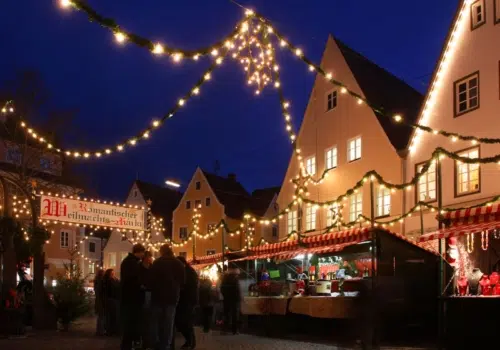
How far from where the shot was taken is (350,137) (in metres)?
26.9

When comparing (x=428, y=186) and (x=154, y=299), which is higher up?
(x=428, y=186)

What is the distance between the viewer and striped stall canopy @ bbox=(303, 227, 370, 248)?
15.8 meters

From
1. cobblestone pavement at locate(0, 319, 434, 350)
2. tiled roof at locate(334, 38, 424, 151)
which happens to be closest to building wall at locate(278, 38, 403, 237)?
tiled roof at locate(334, 38, 424, 151)

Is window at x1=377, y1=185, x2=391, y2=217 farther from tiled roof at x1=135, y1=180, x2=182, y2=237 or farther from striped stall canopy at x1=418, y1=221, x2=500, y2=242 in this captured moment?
tiled roof at x1=135, y1=180, x2=182, y2=237

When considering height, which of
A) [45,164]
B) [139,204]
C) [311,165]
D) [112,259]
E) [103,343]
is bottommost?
[103,343]

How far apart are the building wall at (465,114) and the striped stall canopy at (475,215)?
21.9 feet

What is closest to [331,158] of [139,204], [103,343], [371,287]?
[371,287]

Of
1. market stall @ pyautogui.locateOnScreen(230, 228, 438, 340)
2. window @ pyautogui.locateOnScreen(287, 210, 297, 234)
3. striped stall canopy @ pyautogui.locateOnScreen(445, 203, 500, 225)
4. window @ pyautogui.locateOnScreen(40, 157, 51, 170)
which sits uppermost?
window @ pyautogui.locateOnScreen(40, 157, 51, 170)

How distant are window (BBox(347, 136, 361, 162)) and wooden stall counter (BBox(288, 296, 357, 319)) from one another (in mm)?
11327

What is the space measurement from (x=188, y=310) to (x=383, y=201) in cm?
1363

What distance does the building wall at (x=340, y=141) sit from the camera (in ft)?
82.0

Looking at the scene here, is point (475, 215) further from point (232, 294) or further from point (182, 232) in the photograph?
point (182, 232)

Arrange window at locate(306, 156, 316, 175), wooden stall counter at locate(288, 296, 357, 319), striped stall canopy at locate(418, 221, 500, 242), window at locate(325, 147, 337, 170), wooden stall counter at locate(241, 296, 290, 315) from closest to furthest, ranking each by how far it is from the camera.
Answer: striped stall canopy at locate(418, 221, 500, 242), wooden stall counter at locate(288, 296, 357, 319), wooden stall counter at locate(241, 296, 290, 315), window at locate(325, 147, 337, 170), window at locate(306, 156, 316, 175)

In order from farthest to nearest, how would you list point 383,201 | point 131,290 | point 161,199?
point 161,199 → point 383,201 → point 131,290
